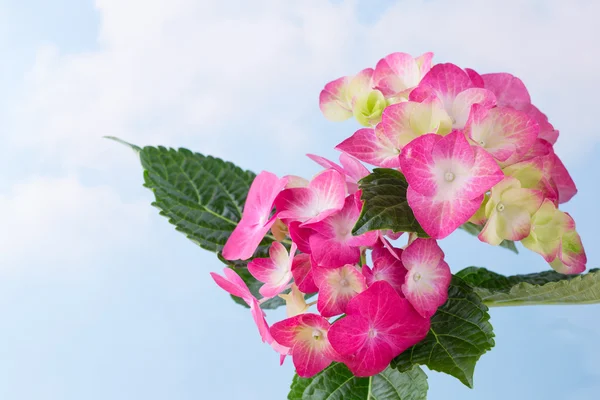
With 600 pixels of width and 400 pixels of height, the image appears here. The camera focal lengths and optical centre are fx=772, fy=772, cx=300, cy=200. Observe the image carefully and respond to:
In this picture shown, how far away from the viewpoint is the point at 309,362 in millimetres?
773

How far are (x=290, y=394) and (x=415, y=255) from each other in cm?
24

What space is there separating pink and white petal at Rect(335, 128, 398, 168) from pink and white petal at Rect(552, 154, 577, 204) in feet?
0.65

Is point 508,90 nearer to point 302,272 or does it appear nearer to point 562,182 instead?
point 562,182

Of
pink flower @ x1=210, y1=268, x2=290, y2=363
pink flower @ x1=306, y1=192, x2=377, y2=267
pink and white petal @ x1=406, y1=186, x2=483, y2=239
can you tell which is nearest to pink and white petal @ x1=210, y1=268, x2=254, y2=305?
pink flower @ x1=210, y1=268, x2=290, y2=363

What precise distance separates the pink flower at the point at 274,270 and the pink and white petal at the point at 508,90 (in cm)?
29

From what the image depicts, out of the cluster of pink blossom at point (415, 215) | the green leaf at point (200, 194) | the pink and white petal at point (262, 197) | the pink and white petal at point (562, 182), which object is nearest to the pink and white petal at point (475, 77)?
the cluster of pink blossom at point (415, 215)

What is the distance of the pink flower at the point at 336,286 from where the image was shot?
0.73 meters

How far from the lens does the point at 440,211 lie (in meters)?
0.70

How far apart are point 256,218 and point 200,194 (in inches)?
8.0

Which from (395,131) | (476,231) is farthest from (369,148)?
(476,231)

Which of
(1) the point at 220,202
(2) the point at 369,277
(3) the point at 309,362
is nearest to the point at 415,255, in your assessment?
(2) the point at 369,277

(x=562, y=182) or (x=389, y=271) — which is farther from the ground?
(x=562, y=182)

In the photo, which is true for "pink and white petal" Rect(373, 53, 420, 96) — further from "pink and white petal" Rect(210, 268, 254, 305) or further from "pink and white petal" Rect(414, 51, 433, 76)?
"pink and white petal" Rect(210, 268, 254, 305)

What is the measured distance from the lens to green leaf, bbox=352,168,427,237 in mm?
681
